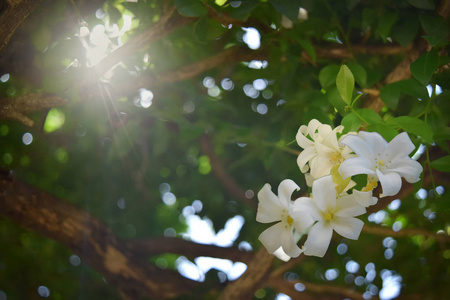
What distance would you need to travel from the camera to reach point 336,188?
624 millimetres

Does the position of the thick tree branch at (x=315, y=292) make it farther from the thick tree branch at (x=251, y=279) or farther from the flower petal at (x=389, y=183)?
the flower petal at (x=389, y=183)

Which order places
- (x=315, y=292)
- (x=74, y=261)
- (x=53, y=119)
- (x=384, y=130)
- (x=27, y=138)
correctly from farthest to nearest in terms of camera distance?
1. (x=74, y=261)
2. (x=315, y=292)
3. (x=27, y=138)
4. (x=53, y=119)
5. (x=384, y=130)

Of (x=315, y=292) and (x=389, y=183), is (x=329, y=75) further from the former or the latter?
(x=315, y=292)

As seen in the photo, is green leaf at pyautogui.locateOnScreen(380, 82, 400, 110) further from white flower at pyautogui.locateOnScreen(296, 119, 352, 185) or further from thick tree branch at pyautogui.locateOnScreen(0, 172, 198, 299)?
thick tree branch at pyautogui.locateOnScreen(0, 172, 198, 299)

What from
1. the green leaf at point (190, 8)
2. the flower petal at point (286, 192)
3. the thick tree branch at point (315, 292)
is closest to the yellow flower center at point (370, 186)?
the flower petal at point (286, 192)

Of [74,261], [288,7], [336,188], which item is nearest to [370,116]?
[336,188]

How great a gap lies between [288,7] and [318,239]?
1.61ft

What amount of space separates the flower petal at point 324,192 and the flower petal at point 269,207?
0.07 m

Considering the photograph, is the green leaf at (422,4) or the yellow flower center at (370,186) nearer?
the yellow flower center at (370,186)

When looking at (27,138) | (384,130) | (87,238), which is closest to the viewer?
(384,130)

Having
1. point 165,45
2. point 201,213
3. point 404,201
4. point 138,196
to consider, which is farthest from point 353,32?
point 138,196

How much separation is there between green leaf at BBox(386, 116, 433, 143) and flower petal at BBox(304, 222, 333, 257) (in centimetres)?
20

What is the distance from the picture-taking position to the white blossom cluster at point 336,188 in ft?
1.91

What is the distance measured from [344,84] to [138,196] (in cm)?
134
